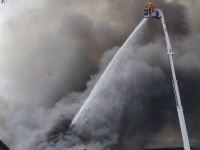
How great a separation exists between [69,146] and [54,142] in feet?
8.34

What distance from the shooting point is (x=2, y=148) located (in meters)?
31.7

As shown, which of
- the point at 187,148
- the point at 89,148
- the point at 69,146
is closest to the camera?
the point at 187,148

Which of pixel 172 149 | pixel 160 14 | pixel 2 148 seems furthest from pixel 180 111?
pixel 172 149

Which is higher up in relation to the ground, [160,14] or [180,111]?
[160,14]

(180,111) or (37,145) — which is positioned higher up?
(37,145)

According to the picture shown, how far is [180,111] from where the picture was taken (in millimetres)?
31094

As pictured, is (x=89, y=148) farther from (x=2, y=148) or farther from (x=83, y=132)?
(x=2, y=148)

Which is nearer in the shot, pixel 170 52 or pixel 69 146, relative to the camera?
pixel 170 52

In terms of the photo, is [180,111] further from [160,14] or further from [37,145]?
[37,145]

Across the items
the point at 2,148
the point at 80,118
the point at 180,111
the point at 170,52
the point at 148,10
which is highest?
the point at 80,118

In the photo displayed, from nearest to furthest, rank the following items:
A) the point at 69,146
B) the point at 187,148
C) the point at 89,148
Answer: the point at 187,148
the point at 69,146
the point at 89,148

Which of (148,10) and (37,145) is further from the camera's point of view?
(37,145)

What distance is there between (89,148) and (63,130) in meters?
4.97

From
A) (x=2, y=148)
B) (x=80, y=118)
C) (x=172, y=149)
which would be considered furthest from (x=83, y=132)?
(x=2, y=148)
